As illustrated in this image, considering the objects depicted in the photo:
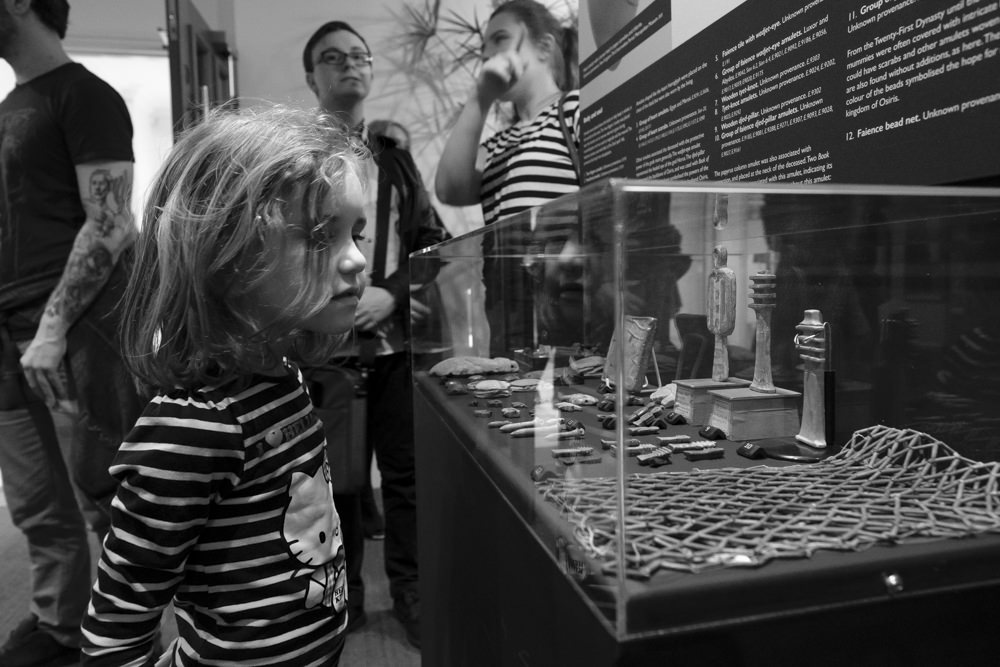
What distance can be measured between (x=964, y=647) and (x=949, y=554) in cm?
14

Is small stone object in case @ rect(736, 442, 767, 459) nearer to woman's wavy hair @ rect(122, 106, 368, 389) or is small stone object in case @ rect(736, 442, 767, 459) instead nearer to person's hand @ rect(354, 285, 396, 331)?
woman's wavy hair @ rect(122, 106, 368, 389)

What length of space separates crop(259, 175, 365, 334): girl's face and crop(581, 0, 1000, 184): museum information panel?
760 millimetres

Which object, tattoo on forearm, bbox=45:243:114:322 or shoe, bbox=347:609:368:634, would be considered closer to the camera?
tattoo on forearm, bbox=45:243:114:322

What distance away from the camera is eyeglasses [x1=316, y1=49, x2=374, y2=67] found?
265 cm

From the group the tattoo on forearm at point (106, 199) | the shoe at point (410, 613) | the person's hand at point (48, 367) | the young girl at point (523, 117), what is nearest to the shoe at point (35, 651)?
the person's hand at point (48, 367)

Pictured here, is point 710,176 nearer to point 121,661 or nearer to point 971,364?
point 971,364

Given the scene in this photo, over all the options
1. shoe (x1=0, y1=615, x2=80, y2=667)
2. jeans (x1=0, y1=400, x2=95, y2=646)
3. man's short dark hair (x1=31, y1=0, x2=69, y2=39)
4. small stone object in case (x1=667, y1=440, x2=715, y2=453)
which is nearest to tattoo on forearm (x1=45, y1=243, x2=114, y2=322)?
jeans (x1=0, y1=400, x2=95, y2=646)

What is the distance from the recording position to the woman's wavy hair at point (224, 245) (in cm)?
103

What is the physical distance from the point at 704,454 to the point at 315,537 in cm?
60

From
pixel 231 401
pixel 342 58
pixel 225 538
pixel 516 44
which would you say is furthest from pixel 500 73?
pixel 225 538

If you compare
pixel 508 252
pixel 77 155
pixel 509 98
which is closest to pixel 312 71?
pixel 509 98

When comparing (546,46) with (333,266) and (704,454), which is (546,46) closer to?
(333,266)

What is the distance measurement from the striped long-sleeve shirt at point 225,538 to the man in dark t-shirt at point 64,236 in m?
1.03

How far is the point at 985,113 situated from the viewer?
3.06 ft
